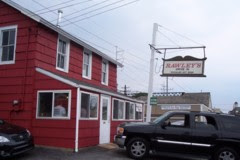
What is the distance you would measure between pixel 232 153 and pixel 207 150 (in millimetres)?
856

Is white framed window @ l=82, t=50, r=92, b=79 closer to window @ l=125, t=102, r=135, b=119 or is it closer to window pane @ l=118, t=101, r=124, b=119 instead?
window pane @ l=118, t=101, r=124, b=119

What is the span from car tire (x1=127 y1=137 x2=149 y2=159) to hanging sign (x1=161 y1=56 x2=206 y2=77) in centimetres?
778

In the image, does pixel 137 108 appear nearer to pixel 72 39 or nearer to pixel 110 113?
pixel 110 113

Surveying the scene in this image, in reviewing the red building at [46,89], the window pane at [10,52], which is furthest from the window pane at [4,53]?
the window pane at [10,52]

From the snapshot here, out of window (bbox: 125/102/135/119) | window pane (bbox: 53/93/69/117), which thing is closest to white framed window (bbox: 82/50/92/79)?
window (bbox: 125/102/135/119)

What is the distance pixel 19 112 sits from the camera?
1619cm

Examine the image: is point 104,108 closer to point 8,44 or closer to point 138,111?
point 8,44

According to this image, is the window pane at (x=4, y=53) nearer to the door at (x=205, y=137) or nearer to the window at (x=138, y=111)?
the door at (x=205, y=137)

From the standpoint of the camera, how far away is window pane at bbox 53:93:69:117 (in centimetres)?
1516

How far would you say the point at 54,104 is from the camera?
1536 cm

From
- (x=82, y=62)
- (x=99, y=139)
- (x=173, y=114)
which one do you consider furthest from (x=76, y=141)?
(x=82, y=62)

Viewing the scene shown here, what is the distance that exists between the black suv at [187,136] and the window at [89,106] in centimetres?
266

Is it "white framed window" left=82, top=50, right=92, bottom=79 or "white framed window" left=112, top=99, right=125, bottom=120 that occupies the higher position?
"white framed window" left=82, top=50, right=92, bottom=79

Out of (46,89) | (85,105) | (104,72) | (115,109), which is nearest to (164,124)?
(85,105)
